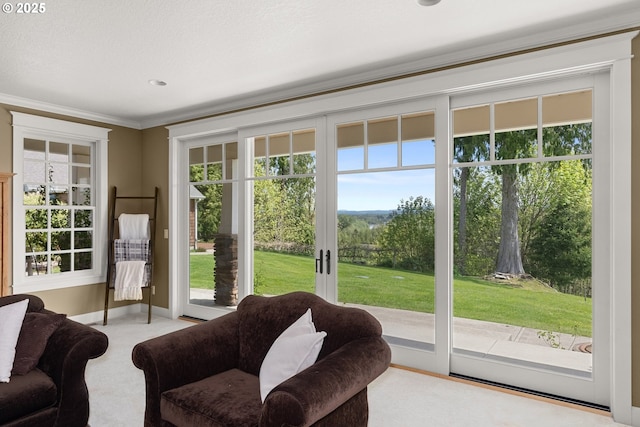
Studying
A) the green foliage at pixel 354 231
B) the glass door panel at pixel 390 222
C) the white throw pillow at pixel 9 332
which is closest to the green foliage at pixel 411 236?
the glass door panel at pixel 390 222

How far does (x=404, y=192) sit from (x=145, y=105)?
3.17 m

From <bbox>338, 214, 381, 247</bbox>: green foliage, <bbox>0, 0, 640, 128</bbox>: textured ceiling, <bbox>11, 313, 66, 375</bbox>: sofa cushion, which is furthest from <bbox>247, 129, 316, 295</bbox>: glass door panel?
<bbox>11, 313, 66, 375</bbox>: sofa cushion

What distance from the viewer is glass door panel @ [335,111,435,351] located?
346cm

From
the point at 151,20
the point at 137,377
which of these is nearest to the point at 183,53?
the point at 151,20

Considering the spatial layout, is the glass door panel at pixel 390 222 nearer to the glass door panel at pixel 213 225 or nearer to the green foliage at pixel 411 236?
the green foliage at pixel 411 236

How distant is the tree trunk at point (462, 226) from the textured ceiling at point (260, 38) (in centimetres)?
96

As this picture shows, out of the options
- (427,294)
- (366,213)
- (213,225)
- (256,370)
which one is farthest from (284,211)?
(256,370)

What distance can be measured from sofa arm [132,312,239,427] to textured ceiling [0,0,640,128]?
195 centimetres

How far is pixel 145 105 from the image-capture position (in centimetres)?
465

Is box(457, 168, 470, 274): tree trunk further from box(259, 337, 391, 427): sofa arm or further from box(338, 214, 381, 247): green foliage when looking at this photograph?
box(259, 337, 391, 427): sofa arm

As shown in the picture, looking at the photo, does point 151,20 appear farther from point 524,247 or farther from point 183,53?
point 524,247

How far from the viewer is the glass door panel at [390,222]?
3459 millimetres
